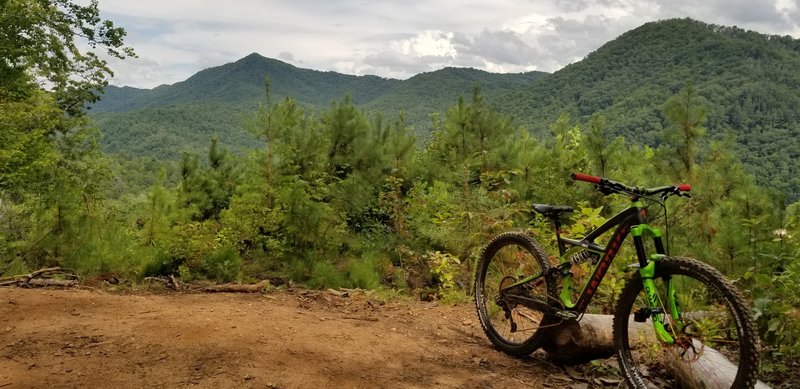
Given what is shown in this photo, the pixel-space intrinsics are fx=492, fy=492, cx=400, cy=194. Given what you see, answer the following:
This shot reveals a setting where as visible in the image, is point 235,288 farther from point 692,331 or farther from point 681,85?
point 681,85

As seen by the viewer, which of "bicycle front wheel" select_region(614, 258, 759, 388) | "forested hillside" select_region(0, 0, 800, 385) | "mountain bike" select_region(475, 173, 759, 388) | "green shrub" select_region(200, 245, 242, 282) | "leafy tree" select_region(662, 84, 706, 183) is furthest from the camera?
"leafy tree" select_region(662, 84, 706, 183)

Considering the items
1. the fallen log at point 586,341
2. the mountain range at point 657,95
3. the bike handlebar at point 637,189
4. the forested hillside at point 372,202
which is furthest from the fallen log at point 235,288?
the mountain range at point 657,95

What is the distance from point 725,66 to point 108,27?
285 ft

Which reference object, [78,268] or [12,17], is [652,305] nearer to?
[78,268]

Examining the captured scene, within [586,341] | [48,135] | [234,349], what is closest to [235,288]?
[234,349]

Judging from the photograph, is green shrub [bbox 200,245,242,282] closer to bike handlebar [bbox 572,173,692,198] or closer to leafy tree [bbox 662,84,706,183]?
bike handlebar [bbox 572,173,692,198]

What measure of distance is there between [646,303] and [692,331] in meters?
0.57

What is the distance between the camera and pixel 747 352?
250 cm

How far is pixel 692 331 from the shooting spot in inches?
128

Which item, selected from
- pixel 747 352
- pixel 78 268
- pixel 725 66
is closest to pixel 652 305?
pixel 747 352

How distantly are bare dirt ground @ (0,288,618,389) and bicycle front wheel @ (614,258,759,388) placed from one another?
43 centimetres

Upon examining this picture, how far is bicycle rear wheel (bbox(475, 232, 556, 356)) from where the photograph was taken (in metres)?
3.78

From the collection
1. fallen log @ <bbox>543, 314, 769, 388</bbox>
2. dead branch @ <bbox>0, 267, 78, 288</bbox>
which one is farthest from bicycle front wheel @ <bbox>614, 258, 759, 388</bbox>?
dead branch @ <bbox>0, 267, 78, 288</bbox>

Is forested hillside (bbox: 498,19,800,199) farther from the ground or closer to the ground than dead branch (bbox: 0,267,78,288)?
farther from the ground
